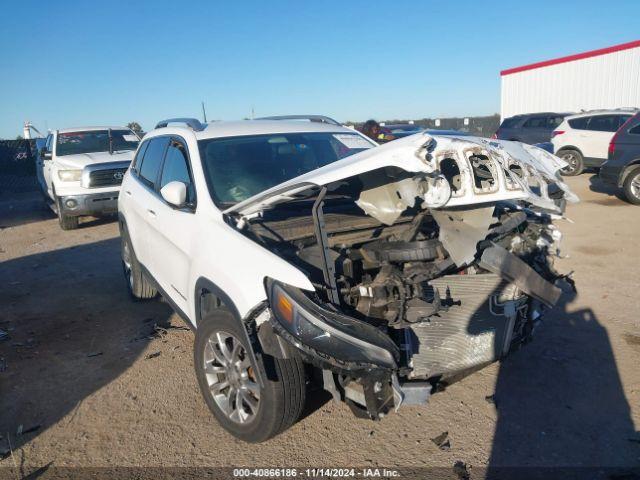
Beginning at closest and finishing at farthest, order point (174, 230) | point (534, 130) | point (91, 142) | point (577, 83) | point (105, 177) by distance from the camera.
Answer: point (174, 230) → point (105, 177) → point (91, 142) → point (534, 130) → point (577, 83)

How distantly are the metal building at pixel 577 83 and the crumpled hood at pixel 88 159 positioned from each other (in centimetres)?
2037

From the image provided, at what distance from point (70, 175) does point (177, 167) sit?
707cm

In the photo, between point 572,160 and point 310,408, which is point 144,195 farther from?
point 572,160

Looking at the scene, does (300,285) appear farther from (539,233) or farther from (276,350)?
(539,233)

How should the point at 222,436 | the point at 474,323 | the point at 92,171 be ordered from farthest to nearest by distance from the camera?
the point at 92,171
the point at 222,436
the point at 474,323

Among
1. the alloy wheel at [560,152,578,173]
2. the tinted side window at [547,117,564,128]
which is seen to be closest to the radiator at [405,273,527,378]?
the alloy wheel at [560,152,578,173]

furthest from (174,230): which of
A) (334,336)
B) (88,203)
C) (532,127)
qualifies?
(532,127)

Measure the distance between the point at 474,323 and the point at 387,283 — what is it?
64 centimetres

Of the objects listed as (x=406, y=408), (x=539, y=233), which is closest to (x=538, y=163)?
(x=539, y=233)

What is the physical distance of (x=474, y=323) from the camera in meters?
2.90

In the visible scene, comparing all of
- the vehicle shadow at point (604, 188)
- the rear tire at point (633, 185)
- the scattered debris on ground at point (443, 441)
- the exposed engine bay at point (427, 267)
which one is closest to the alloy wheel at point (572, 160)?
the vehicle shadow at point (604, 188)

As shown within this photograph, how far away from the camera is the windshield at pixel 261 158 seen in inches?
141

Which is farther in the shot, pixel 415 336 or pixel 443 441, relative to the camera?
pixel 443 441

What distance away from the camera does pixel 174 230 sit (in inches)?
144
